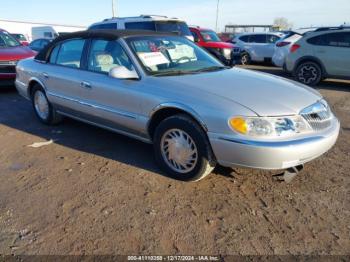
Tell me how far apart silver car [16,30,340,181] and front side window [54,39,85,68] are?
0.05ft

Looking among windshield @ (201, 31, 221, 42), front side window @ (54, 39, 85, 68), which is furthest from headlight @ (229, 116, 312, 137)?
windshield @ (201, 31, 221, 42)

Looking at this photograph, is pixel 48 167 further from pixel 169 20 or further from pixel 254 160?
pixel 169 20

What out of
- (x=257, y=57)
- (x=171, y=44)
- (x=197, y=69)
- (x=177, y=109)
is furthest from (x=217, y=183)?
(x=257, y=57)

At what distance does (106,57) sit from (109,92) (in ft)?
1.73

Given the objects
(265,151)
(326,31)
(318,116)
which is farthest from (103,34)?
(326,31)

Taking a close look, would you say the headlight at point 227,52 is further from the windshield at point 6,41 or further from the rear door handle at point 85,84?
the rear door handle at point 85,84

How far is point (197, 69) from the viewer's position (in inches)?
168

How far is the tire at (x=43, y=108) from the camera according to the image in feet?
18.2

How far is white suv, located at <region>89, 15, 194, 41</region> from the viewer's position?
10.2m

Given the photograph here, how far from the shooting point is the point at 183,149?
3615 mm

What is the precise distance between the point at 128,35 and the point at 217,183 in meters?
2.16

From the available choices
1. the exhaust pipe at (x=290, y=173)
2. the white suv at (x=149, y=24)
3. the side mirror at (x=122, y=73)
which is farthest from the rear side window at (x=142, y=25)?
the exhaust pipe at (x=290, y=173)

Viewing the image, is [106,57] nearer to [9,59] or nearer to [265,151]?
[265,151]

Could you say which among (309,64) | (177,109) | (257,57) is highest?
(177,109)
